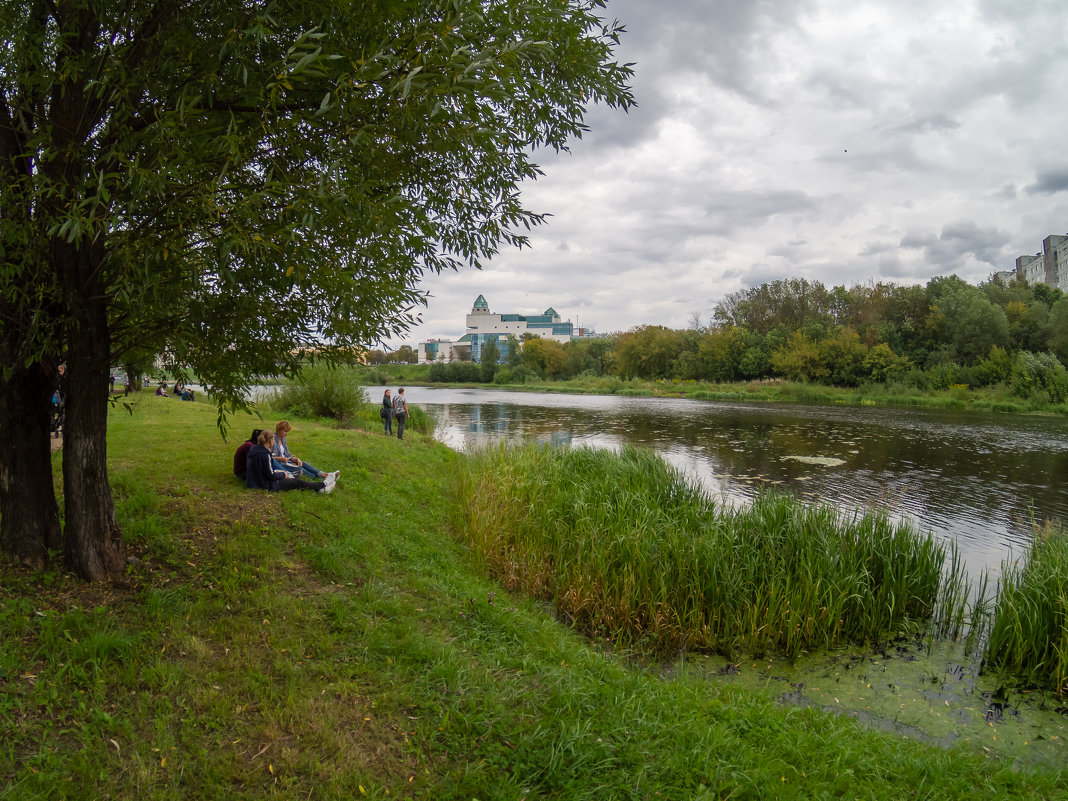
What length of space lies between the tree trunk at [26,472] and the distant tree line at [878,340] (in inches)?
2026

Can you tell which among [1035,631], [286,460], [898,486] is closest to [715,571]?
[1035,631]

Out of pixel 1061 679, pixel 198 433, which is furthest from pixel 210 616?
pixel 198 433

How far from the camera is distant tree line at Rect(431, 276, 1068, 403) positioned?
46.3 metres

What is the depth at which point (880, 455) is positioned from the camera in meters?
20.1

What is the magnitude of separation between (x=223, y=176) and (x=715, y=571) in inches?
240

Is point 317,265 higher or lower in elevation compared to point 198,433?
higher

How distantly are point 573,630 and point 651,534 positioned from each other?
5.63 ft

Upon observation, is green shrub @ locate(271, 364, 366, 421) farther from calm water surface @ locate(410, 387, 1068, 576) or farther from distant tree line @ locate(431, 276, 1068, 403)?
distant tree line @ locate(431, 276, 1068, 403)

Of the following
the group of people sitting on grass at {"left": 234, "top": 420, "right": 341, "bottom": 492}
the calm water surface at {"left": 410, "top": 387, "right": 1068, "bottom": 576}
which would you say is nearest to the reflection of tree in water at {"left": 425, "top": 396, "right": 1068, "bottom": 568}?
the calm water surface at {"left": 410, "top": 387, "right": 1068, "bottom": 576}

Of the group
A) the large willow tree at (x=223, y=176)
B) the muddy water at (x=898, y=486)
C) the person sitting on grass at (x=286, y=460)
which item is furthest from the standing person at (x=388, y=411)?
the large willow tree at (x=223, y=176)

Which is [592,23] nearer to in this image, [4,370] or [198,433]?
[4,370]

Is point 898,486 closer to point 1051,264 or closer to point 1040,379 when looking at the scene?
point 1040,379

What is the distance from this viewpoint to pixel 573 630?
6.23m

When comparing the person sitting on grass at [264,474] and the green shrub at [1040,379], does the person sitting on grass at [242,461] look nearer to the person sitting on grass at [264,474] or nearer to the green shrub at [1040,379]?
the person sitting on grass at [264,474]
